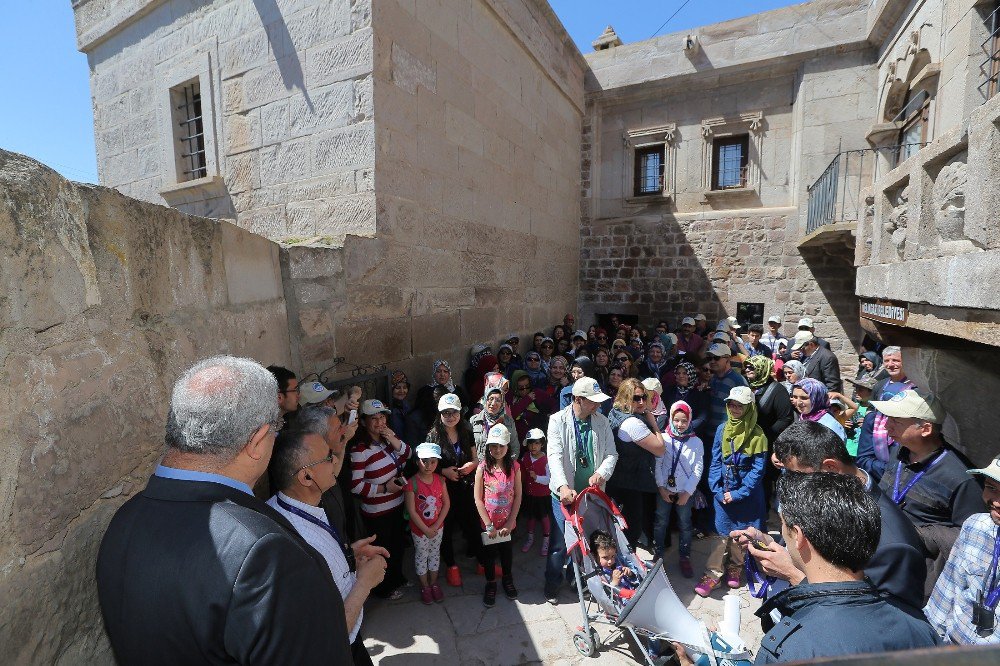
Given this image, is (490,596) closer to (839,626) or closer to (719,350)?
(839,626)

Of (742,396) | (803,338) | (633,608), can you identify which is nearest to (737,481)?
(742,396)

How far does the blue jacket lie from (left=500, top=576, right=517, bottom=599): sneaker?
1715 mm

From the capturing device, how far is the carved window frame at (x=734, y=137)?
913 cm

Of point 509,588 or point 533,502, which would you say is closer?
point 509,588

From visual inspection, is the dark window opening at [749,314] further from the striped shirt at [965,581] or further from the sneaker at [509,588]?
the striped shirt at [965,581]

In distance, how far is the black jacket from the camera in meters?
1.34

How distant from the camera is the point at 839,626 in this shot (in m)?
1.37

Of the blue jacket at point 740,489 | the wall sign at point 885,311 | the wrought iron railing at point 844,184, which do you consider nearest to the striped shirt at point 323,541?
the blue jacket at point 740,489

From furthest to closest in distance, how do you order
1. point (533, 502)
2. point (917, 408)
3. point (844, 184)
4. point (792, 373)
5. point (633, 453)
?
point (844, 184) < point (792, 373) < point (533, 502) < point (633, 453) < point (917, 408)

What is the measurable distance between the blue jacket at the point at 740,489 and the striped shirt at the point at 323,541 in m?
2.88

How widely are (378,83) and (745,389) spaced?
406 cm

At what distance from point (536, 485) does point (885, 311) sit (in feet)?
9.23

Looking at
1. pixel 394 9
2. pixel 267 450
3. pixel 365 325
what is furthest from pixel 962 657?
pixel 394 9

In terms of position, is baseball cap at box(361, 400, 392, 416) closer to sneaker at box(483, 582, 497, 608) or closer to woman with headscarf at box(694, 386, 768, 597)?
sneaker at box(483, 582, 497, 608)
